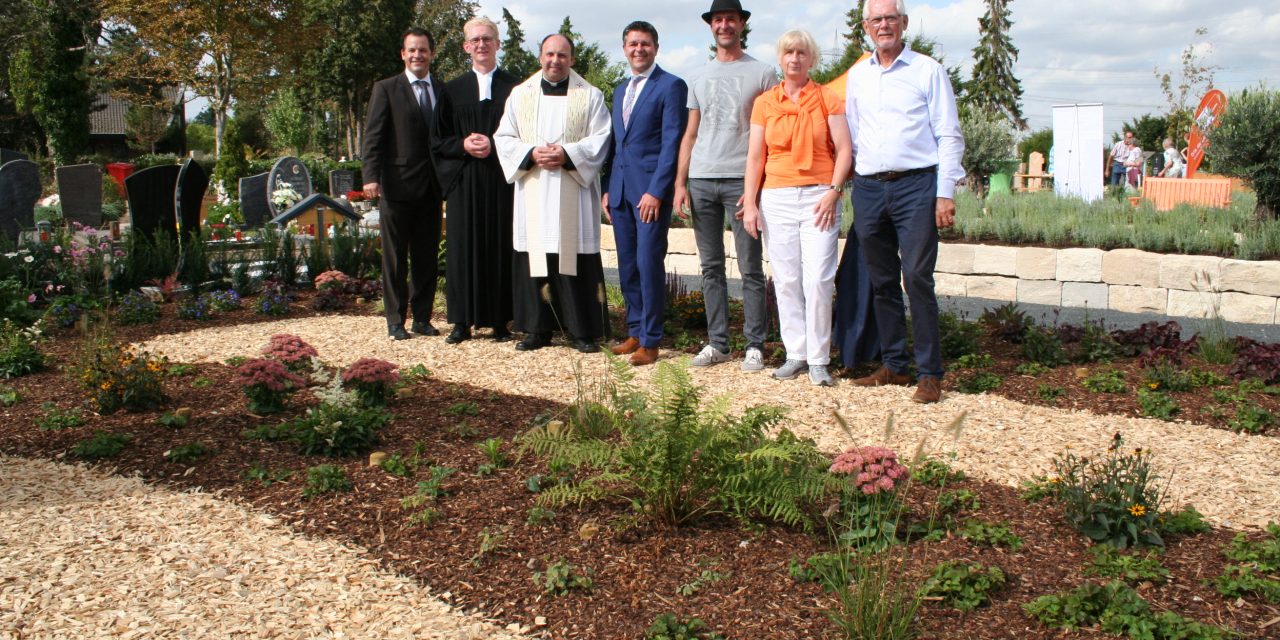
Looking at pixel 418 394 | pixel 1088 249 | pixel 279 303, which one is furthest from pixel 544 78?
pixel 1088 249

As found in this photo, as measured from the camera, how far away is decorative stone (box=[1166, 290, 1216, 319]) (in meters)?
8.52

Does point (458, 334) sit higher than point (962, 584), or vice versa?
point (458, 334)

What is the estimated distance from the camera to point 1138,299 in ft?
29.6

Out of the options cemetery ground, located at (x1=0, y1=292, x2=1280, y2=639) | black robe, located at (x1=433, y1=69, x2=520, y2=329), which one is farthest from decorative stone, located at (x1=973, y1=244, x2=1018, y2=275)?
black robe, located at (x1=433, y1=69, x2=520, y2=329)

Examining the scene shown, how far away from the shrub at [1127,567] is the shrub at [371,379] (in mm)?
3312

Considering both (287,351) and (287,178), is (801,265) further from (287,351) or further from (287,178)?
(287,178)

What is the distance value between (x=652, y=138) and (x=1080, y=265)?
5094 mm

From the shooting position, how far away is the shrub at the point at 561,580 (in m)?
3.04

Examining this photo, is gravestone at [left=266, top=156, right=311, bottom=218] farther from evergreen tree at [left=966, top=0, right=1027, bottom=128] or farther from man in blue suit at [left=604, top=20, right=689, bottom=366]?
evergreen tree at [left=966, top=0, right=1027, bottom=128]

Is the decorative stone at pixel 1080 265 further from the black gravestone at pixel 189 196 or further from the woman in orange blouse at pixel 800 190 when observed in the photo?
the black gravestone at pixel 189 196

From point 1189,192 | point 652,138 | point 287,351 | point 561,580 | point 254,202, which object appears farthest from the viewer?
point 254,202

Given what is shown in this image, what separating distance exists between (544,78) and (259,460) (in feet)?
10.8

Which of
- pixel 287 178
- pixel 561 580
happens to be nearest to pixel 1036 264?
pixel 561 580

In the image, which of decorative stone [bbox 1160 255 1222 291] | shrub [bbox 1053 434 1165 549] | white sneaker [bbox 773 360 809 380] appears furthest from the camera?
decorative stone [bbox 1160 255 1222 291]
